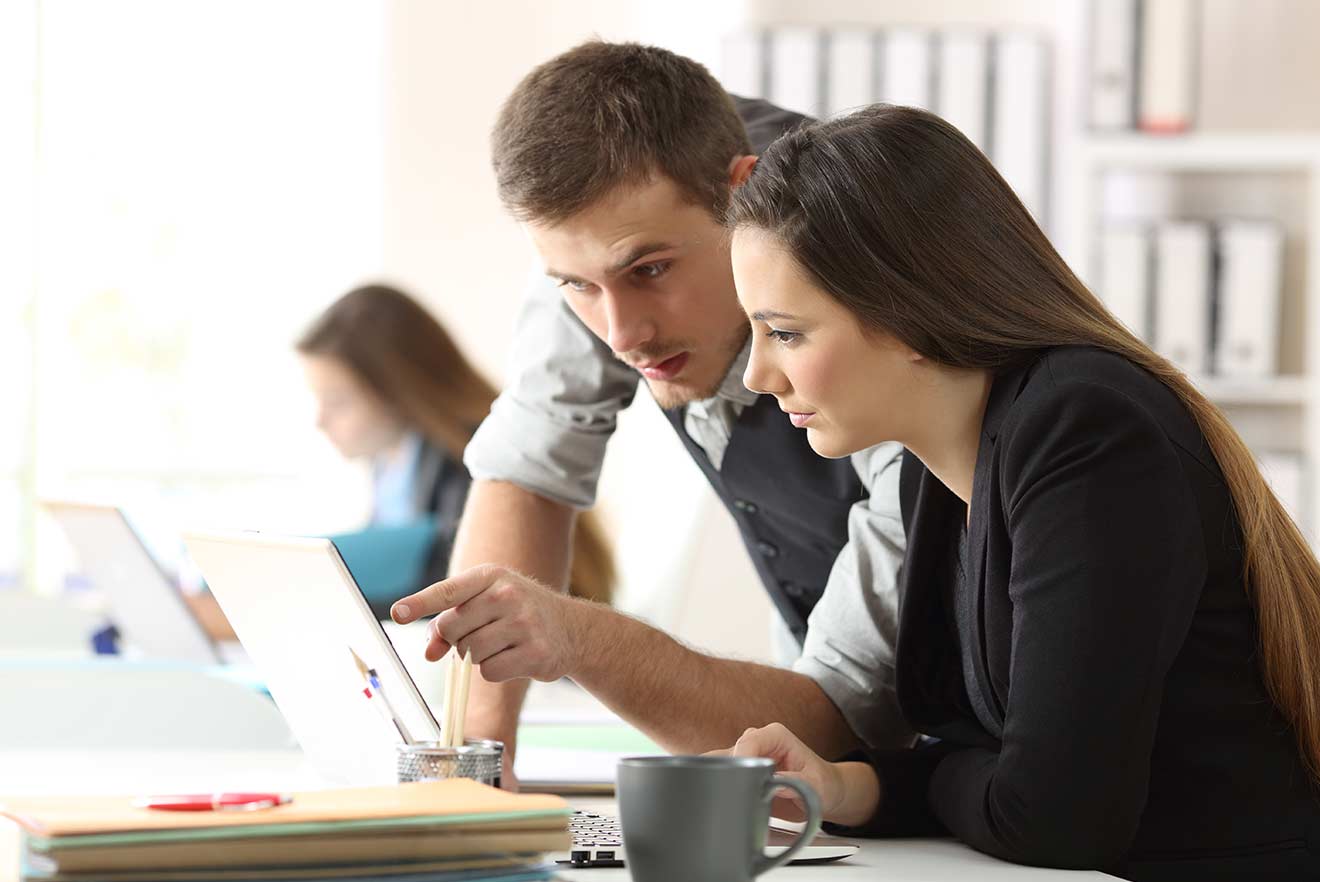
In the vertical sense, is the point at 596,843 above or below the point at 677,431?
below

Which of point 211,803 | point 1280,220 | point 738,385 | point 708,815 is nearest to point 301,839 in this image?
point 211,803

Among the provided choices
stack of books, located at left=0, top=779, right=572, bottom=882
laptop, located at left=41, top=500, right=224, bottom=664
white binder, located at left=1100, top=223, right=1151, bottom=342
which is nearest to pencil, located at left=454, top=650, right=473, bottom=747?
stack of books, located at left=0, top=779, right=572, bottom=882

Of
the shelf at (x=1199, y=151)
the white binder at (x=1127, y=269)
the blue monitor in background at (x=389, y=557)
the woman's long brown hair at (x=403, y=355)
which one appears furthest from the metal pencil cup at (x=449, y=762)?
the shelf at (x=1199, y=151)

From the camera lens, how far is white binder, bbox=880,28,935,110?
3199 mm

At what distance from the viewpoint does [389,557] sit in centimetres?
258

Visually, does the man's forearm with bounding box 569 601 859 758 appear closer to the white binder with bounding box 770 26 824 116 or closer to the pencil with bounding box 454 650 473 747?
the pencil with bounding box 454 650 473 747

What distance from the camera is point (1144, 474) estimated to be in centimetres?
94

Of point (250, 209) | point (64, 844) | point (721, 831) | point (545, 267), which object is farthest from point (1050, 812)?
point (250, 209)

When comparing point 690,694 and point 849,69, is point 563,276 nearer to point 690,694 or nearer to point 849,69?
point 690,694

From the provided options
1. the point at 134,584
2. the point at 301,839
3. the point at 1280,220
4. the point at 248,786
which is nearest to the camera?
the point at 301,839

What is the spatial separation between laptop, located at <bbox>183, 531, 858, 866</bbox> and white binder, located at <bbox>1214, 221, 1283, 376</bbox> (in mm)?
2263

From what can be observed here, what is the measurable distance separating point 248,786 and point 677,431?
0.57 metres

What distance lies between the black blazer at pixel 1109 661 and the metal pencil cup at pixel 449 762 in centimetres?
28

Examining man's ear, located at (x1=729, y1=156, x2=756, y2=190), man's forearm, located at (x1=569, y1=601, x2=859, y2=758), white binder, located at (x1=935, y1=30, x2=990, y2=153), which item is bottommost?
man's forearm, located at (x1=569, y1=601, x2=859, y2=758)
